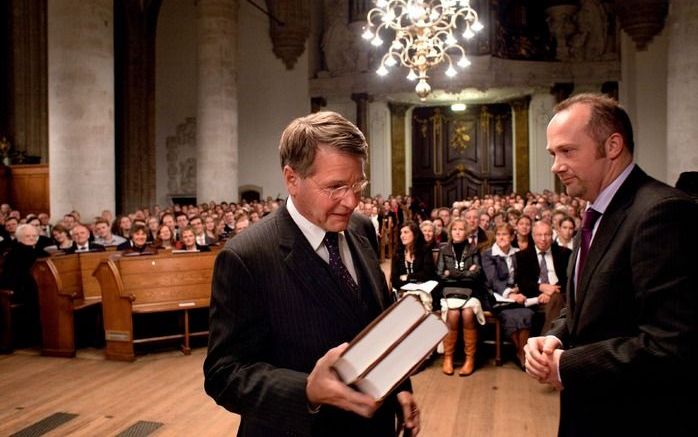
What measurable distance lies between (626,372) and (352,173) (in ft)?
3.09

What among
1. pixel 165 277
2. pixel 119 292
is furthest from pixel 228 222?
pixel 119 292

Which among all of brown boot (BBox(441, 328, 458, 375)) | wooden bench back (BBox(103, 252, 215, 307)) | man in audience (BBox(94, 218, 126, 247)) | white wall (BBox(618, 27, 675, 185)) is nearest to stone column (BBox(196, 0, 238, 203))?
man in audience (BBox(94, 218, 126, 247))

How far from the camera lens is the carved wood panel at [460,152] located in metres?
22.6

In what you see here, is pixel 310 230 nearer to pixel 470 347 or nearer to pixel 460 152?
pixel 470 347

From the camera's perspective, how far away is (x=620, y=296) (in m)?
1.73

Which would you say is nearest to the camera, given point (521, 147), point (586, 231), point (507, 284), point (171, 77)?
point (586, 231)

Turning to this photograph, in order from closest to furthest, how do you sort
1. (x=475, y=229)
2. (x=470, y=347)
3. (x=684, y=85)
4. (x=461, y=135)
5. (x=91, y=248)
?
(x=470, y=347) → (x=91, y=248) → (x=475, y=229) → (x=684, y=85) → (x=461, y=135)

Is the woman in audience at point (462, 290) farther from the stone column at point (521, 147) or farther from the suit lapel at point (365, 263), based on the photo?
the stone column at point (521, 147)

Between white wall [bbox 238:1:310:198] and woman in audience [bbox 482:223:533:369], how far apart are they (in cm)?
1534

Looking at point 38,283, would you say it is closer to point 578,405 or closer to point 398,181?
point 578,405

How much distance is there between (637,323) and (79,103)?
35.4 ft

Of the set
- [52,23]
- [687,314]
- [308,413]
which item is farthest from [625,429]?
[52,23]

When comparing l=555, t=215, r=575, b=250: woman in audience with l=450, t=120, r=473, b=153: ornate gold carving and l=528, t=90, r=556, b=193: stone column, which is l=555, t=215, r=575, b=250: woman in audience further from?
l=450, t=120, r=473, b=153: ornate gold carving

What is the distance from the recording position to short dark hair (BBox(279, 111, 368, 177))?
1.61 metres
